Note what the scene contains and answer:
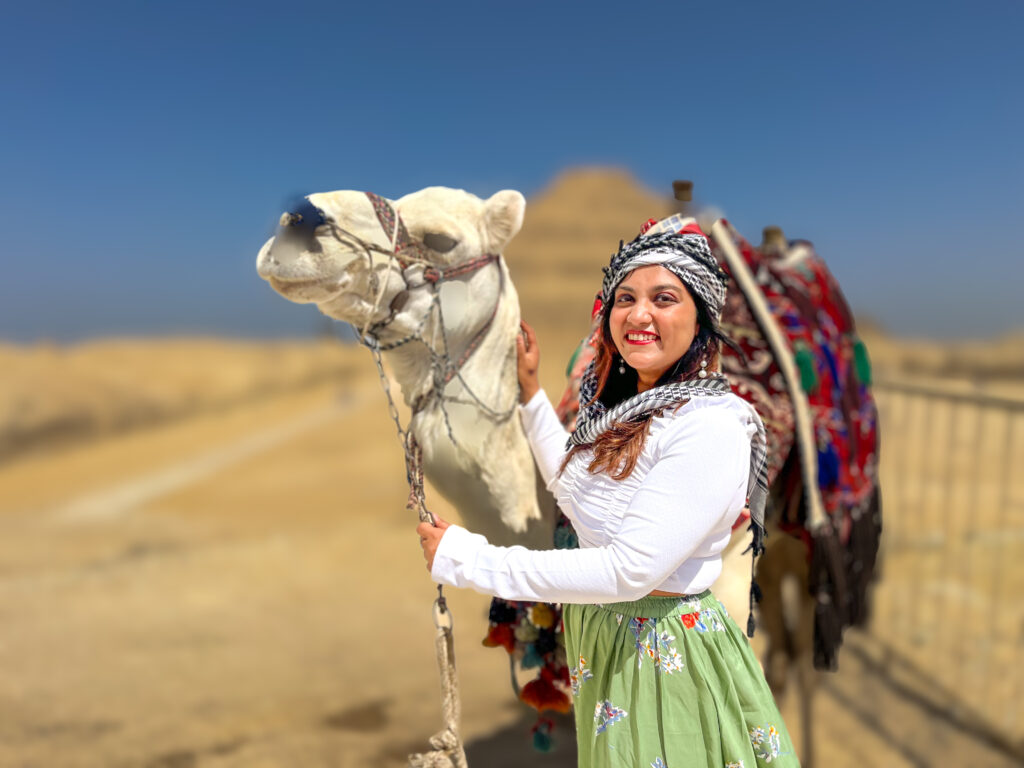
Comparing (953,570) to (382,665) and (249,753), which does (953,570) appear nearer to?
(382,665)

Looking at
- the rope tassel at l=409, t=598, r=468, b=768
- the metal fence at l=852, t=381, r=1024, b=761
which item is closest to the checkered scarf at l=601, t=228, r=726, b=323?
the rope tassel at l=409, t=598, r=468, b=768

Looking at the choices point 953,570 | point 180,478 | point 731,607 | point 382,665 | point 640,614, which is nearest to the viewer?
point 640,614

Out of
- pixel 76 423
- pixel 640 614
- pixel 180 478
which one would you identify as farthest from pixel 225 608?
pixel 76 423

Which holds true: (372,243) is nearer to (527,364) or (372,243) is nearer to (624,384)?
(527,364)

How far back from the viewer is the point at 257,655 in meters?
5.20

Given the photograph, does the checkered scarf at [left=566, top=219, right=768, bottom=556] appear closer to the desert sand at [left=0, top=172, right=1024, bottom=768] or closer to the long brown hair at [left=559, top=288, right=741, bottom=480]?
the long brown hair at [left=559, top=288, right=741, bottom=480]

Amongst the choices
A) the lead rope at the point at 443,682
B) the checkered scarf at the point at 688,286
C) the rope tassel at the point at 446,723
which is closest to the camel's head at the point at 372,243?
the lead rope at the point at 443,682

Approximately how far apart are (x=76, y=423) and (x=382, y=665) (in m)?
14.6

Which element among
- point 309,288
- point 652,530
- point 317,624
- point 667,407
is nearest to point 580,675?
point 652,530

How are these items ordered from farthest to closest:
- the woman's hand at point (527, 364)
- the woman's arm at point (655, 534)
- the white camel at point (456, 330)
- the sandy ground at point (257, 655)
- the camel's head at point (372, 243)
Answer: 1. the sandy ground at point (257, 655)
2. the woman's hand at point (527, 364)
3. the white camel at point (456, 330)
4. the camel's head at point (372, 243)
5. the woman's arm at point (655, 534)

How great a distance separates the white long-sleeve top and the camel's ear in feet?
2.72

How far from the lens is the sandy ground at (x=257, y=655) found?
3.98 metres

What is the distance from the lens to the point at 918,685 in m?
4.75

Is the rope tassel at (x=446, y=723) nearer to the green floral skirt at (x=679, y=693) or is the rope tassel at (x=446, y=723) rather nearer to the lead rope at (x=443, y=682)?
the lead rope at (x=443, y=682)
